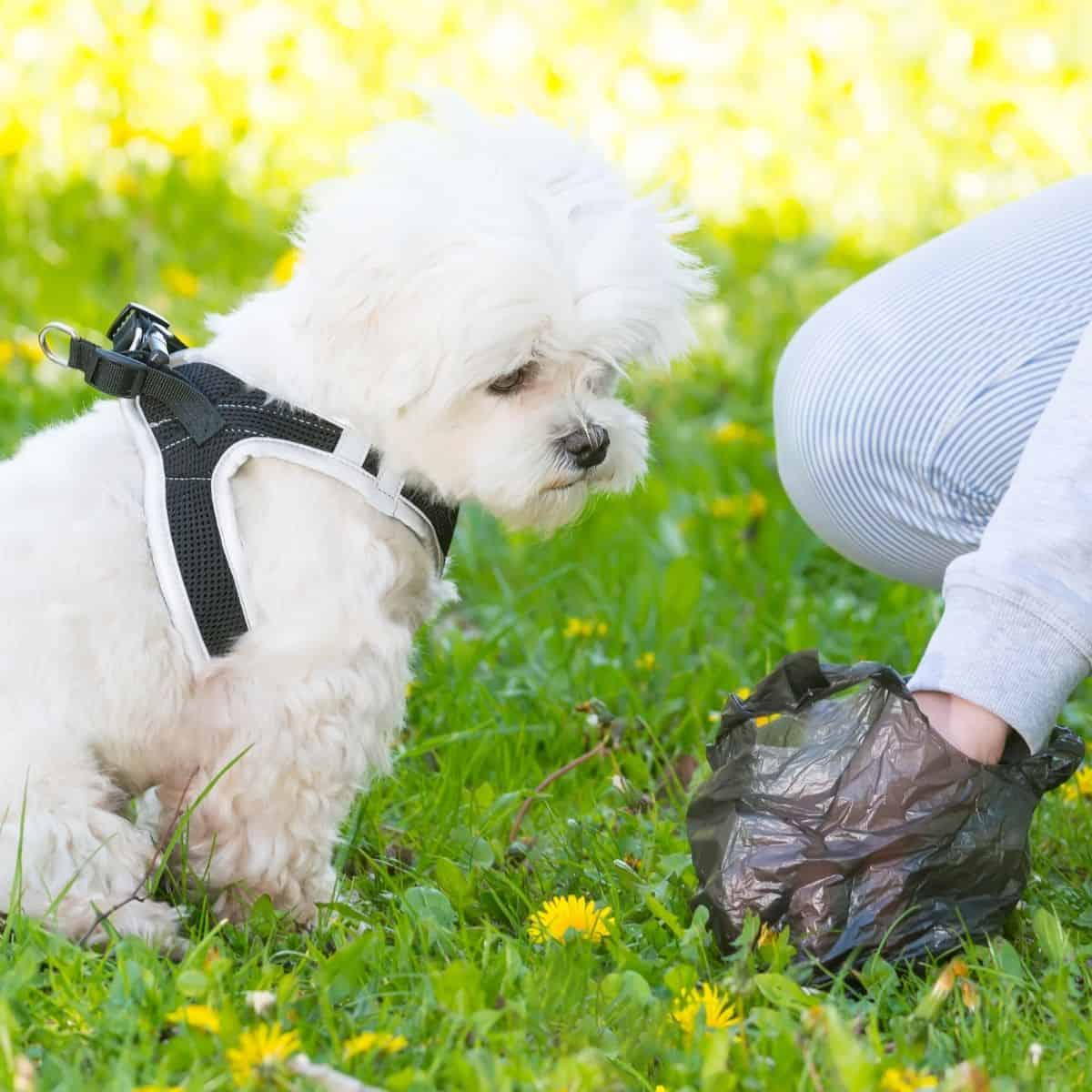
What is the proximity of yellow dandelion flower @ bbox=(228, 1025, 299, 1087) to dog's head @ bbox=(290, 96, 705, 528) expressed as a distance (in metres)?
0.82

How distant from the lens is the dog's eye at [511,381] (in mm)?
2092

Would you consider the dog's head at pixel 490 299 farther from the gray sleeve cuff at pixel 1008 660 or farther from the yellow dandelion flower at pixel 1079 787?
the yellow dandelion flower at pixel 1079 787

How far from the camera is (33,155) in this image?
5.05 m

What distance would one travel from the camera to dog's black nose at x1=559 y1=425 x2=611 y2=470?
2115mm

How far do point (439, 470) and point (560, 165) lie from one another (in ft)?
1.44

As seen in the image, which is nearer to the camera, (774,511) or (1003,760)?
(1003,760)

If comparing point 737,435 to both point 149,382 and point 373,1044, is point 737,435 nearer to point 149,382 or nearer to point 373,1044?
point 149,382

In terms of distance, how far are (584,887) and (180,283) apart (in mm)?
2749

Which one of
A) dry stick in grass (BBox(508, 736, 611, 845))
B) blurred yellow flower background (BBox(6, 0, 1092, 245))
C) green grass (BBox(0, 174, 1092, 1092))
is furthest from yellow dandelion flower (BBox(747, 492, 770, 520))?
blurred yellow flower background (BBox(6, 0, 1092, 245))

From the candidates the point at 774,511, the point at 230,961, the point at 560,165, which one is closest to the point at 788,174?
the point at 774,511

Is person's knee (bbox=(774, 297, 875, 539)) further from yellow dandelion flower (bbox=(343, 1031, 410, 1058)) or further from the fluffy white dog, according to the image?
yellow dandelion flower (bbox=(343, 1031, 410, 1058))

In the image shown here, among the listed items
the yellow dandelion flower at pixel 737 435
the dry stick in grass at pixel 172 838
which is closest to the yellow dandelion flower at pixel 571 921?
the dry stick in grass at pixel 172 838

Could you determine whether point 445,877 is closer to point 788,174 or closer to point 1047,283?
point 1047,283

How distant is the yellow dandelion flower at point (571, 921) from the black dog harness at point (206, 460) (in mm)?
528
